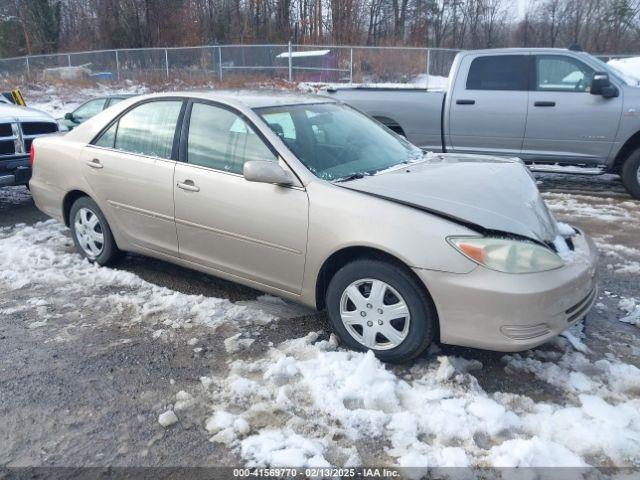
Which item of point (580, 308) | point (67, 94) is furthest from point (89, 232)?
point (67, 94)

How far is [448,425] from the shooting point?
2777 millimetres

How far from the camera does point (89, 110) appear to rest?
490 inches

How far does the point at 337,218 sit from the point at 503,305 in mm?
1067

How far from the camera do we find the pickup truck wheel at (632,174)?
23.9 feet

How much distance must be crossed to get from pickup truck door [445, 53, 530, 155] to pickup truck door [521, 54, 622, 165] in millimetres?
157

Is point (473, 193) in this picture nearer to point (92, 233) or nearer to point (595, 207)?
point (92, 233)

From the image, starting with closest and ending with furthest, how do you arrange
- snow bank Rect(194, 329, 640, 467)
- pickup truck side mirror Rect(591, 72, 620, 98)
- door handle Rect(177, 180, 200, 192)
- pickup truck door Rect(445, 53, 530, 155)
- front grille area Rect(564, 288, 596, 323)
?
snow bank Rect(194, 329, 640, 467)
front grille area Rect(564, 288, 596, 323)
door handle Rect(177, 180, 200, 192)
pickup truck side mirror Rect(591, 72, 620, 98)
pickup truck door Rect(445, 53, 530, 155)

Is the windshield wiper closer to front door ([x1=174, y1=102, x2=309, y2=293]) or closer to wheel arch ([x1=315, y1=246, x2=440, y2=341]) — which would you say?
front door ([x1=174, y1=102, x2=309, y2=293])

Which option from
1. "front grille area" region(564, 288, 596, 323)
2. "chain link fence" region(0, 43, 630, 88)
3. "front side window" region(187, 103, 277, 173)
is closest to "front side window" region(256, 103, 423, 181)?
"front side window" region(187, 103, 277, 173)

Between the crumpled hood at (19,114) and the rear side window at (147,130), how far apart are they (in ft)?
9.99

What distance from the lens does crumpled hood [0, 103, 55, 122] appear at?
7086 millimetres

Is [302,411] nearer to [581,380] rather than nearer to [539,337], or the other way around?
[539,337]

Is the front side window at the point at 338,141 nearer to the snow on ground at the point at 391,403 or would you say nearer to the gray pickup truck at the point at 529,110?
→ the snow on ground at the point at 391,403

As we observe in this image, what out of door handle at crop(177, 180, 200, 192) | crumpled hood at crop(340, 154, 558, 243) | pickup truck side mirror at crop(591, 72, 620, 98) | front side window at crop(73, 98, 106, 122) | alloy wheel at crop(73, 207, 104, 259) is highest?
pickup truck side mirror at crop(591, 72, 620, 98)
